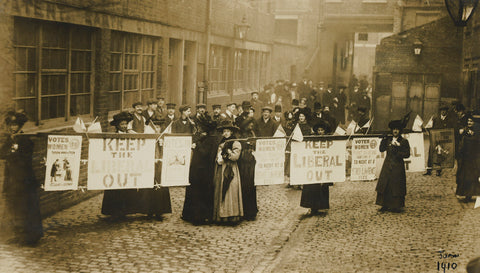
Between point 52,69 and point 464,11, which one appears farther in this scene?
point 464,11

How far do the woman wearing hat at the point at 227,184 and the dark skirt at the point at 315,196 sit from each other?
161cm

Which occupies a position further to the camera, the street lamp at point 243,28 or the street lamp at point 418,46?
the street lamp at point 418,46

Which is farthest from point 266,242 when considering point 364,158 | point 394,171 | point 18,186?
point 18,186

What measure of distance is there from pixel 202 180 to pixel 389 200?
3.91 m

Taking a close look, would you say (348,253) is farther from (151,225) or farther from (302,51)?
(302,51)

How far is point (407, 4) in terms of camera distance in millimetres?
27734

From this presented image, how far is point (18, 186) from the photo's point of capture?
29.0 ft

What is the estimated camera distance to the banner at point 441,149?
12.8m

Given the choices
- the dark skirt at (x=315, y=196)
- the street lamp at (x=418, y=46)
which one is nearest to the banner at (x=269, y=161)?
the dark skirt at (x=315, y=196)

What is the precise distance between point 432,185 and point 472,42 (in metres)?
7.13

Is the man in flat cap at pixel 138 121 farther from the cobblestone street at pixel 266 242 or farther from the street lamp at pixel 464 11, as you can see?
the street lamp at pixel 464 11

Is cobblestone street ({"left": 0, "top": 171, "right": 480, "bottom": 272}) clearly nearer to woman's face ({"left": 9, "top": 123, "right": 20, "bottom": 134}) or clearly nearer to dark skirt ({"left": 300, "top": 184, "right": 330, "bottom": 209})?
dark skirt ({"left": 300, "top": 184, "right": 330, "bottom": 209})

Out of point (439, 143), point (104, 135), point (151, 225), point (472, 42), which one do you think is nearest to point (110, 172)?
point (104, 135)

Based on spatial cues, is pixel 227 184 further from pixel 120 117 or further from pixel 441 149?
pixel 441 149
